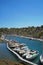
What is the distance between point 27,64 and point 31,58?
7883 mm

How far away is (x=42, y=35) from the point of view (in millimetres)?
154125

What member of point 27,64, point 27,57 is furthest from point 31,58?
point 27,64

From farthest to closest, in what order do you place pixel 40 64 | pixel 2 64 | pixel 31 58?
pixel 31 58
pixel 40 64
pixel 2 64

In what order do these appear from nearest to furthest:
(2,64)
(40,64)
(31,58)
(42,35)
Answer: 1. (2,64)
2. (40,64)
3. (31,58)
4. (42,35)

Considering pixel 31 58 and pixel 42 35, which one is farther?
pixel 42 35

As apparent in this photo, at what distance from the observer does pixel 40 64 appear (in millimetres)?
41094

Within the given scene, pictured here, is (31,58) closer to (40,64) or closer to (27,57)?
(27,57)

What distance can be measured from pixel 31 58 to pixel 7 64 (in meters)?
14.0

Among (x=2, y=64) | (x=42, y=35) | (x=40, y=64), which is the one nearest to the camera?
(x=2, y=64)

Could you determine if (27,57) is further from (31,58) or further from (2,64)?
(2,64)

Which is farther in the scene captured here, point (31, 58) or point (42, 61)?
point (31, 58)

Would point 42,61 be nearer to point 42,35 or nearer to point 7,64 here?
point 7,64

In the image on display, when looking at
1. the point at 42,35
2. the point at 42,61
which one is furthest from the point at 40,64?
the point at 42,35

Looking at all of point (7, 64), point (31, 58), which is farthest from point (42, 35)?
point (7, 64)
